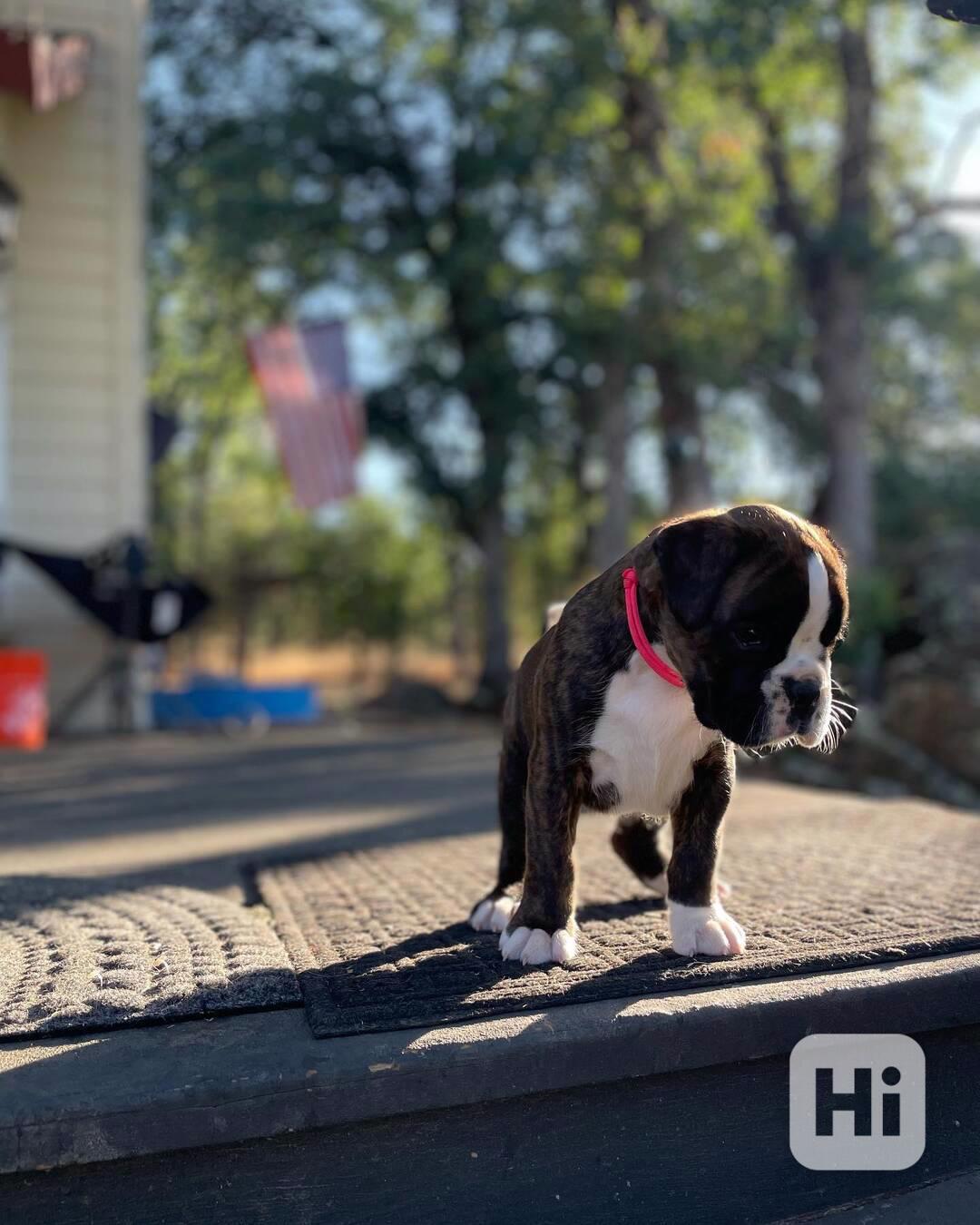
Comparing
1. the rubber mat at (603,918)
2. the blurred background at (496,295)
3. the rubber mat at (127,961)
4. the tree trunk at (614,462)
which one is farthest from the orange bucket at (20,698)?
the tree trunk at (614,462)

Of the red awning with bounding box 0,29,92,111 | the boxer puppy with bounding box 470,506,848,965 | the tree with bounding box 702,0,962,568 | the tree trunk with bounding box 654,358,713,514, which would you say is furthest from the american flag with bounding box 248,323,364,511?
the boxer puppy with bounding box 470,506,848,965

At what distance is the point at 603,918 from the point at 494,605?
50.7 feet

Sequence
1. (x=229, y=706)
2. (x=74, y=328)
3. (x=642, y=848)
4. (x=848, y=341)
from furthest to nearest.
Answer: (x=848, y=341), (x=229, y=706), (x=74, y=328), (x=642, y=848)

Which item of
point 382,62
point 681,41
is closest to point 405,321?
point 382,62

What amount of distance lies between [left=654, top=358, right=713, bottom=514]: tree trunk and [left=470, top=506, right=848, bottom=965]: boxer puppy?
10.1m

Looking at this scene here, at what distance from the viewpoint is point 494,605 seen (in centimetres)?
1812

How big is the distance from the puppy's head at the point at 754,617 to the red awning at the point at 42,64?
28.4 feet

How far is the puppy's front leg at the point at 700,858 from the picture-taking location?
2320mm

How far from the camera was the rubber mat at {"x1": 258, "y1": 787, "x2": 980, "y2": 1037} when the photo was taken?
207cm

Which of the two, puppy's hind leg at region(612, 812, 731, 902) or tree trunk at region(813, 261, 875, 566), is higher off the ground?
tree trunk at region(813, 261, 875, 566)

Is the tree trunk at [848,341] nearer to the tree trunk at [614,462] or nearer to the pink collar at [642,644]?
the tree trunk at [614,462]

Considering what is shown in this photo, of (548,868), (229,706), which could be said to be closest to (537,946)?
(548,868)

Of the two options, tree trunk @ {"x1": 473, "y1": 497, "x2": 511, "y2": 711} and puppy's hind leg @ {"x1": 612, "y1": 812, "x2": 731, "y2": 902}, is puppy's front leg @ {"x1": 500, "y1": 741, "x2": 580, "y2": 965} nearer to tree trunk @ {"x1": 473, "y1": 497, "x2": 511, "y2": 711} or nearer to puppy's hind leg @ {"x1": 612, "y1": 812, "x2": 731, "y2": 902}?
puppy's hind leg @ {"x1": 612, "y1": 812, "x2": 731, "y2": 902}

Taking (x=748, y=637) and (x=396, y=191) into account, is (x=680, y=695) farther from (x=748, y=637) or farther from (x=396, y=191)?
(x=396, y=191)
